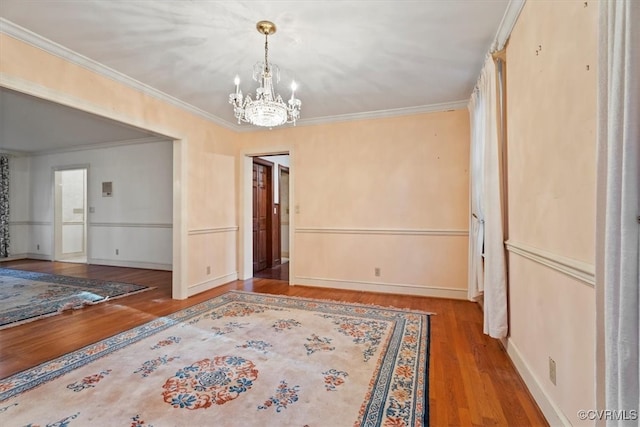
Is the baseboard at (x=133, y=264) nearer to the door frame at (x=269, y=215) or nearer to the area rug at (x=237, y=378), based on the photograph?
the door frame at (x=269, y=215)

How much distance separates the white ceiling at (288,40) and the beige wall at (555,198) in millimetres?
561

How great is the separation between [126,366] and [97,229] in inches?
213

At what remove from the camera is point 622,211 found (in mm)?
792

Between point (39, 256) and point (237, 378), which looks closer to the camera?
point (237, 378)

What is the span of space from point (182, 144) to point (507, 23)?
365cm

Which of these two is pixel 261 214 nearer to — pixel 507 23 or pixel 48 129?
pixel 48 129

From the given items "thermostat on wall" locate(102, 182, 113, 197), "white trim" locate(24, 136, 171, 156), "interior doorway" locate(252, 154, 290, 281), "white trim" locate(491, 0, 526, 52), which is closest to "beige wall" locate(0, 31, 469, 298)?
"interior doorway" locate(252, 154, 290, 281)

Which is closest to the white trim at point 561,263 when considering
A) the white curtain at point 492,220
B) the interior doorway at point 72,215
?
the white curtain at point 492,220

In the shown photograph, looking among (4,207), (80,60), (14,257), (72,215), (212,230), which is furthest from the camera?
(72,215)

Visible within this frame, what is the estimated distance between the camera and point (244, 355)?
223cm

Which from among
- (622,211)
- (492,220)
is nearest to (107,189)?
(492,220)

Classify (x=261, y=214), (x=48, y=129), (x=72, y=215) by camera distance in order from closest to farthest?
(x=48, y=129) < (x=261, y=214) < (x=72, y=215)

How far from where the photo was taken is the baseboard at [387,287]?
3.79 meters

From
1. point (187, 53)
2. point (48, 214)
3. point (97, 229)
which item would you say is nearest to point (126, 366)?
point (187, 53)
